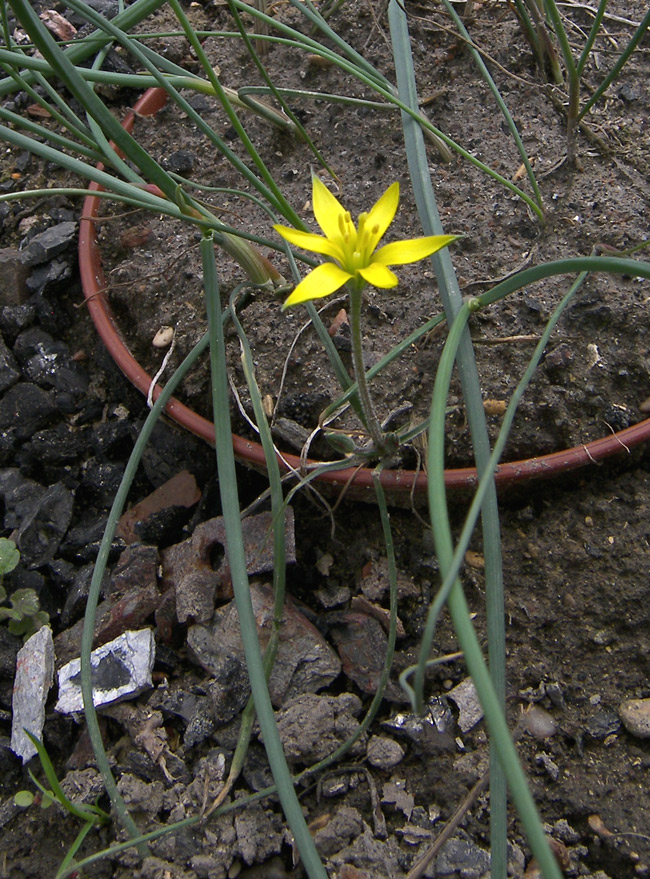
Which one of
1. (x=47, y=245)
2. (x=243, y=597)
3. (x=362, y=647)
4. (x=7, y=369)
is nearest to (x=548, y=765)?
(x=362, y=647)

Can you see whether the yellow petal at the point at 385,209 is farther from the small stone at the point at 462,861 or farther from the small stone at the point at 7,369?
the small stone at the point at 7,369

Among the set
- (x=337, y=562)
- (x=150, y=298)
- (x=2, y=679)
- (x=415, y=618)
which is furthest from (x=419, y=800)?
(x=150, y=298)

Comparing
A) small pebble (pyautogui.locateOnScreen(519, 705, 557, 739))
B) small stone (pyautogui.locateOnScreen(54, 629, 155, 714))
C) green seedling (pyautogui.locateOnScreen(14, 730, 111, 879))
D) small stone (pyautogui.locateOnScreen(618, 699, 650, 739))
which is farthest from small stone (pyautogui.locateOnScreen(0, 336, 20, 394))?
small stone (pyautogui.locateOnScreen(618, 699, 650, 739))

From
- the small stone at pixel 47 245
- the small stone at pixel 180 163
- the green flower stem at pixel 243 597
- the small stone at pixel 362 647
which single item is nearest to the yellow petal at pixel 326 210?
the green flower stem at pixel 243 597

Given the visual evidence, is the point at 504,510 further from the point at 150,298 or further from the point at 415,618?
the point at 150,298

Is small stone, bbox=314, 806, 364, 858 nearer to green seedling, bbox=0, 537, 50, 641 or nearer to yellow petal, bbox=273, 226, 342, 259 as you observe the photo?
green seedling, bbox=0, 537, 50, 641

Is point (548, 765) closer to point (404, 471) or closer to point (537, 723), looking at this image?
point (537, 723)
